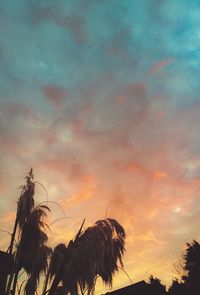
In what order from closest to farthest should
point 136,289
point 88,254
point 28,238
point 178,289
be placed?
point 88,254
point 28,238
point 136,289
point 178,289

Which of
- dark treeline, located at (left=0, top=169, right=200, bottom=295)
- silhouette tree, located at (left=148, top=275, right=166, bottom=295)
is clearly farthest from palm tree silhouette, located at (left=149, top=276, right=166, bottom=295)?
dark treeline, located at (left=0, top=169, right=200, bottom=295)

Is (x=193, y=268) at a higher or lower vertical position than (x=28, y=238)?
higher

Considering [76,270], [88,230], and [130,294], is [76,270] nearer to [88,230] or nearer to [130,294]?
[88,230]

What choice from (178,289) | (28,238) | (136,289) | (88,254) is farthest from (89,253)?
(178,289)

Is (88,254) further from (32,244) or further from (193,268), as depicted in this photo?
(193,268)

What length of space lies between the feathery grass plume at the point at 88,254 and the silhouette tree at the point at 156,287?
29.7 meters

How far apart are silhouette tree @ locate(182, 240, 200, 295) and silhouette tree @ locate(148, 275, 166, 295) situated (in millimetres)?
3012

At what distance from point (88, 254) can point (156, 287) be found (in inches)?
1249

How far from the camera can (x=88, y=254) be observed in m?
10.2

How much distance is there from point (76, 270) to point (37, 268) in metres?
5.65

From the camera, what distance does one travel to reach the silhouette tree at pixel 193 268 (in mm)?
35938

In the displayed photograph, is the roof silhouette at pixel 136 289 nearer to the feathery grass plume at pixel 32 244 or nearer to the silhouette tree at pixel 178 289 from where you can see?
the silhouette tree at pixel 178 289

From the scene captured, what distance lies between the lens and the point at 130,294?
36844 mm

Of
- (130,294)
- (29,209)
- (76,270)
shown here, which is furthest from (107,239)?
(130,294)
